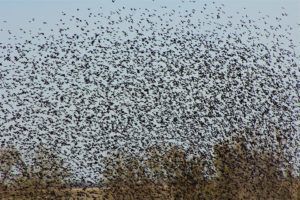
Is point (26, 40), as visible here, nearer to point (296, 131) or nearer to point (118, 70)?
point (118, 70)

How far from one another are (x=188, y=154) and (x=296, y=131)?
2.24 metres

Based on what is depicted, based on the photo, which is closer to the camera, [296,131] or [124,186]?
[296,131]

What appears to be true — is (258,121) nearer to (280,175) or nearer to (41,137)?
(280,175)

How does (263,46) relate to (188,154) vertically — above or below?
above

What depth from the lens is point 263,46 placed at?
12.8 meters

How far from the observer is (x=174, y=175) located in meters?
13.1

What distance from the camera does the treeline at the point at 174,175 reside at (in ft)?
41.0

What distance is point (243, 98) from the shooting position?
12805 millimetres

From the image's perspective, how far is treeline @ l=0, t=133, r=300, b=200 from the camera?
41.0 ft

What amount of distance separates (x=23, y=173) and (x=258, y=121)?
206 inches

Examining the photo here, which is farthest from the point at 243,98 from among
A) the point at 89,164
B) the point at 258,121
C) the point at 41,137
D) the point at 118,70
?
the point at 41,137

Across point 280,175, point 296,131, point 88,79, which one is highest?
point 88,79

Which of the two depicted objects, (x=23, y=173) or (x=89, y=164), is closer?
(x=89, y=164)

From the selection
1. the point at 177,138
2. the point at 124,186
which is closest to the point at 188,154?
the point at 177,138
